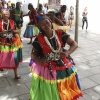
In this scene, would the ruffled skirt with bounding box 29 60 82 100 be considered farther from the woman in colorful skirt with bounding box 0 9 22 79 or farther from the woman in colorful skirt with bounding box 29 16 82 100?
the woman in colorful skirt with bounding box 0 9 22 79

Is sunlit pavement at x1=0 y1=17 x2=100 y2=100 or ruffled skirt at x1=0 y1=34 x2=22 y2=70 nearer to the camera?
sunlit pavement at x1=0 y1=17 x2=100 y2=100

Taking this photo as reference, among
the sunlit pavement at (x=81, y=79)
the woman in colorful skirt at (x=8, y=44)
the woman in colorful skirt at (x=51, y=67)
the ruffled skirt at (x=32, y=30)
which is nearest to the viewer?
the woman in colorful skirt at (x=51, y=67)

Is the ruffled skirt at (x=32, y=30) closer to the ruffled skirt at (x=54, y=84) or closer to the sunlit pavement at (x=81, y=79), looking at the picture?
the sunlit pavement at (x=81, y=79)

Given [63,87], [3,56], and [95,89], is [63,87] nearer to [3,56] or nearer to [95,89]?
[95,89]

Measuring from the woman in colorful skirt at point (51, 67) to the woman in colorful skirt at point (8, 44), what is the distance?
5.71 feet

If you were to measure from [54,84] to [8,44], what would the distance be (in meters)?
2.07

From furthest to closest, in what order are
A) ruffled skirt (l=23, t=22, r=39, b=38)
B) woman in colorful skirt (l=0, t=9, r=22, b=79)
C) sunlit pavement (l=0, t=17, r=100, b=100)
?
1. ruffled skirt (l=23, t=22, r=39, b=38)
2. woman in colorful skirt (l=0, t=9, r=22, b=79)
3. sunlit pavement (l=0, t=17, r=100, b=100)

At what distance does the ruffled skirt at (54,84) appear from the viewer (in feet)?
9.42

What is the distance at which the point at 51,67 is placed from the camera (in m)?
2.89

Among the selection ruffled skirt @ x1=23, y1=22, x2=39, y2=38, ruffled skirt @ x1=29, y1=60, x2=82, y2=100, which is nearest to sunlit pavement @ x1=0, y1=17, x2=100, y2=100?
ruffled skirt @ x1=29, y1=60, x2=82, y2=100

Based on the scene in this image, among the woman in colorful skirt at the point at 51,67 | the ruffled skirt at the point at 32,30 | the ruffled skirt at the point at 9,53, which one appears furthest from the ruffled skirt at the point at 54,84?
the ruffled skirt at the point at 32,30

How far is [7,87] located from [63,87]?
1.90m

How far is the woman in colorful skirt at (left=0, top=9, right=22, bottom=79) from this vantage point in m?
4.51

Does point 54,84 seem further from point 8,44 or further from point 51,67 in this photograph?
point 8,44
